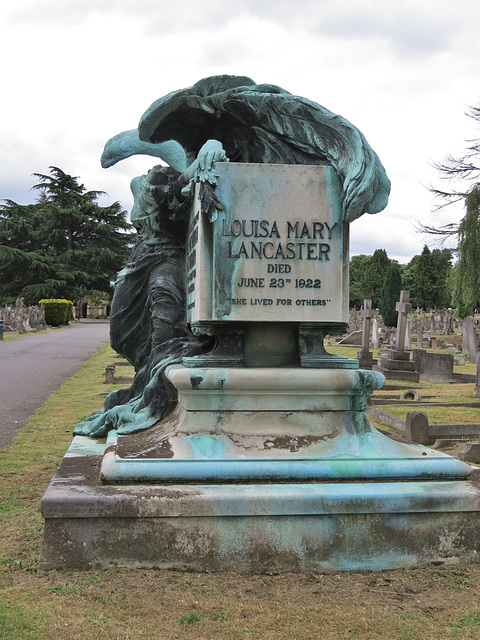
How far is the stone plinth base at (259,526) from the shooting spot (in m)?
2.82

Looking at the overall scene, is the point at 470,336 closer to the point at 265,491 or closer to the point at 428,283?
the point at 265,491

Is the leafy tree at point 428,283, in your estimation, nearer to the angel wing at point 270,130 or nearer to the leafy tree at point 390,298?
the leafy tree at point 390,298

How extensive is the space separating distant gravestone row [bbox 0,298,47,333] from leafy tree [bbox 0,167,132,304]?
14026 mm

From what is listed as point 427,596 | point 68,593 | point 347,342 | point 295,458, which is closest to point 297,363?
point 295,458

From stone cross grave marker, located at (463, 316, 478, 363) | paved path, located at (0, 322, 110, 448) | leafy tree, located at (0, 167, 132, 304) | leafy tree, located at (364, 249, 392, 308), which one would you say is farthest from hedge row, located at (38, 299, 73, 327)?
leafy tree, located at (364, 249, 392, 308)

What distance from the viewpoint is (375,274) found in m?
76.5

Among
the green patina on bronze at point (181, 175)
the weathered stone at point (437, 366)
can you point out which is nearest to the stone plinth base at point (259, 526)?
the green patina on bronze at point (181, 175)

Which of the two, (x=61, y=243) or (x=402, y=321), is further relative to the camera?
(x=61, y=243)

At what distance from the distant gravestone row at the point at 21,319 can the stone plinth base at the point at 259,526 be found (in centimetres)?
3250

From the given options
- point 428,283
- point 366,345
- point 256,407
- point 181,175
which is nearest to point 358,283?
point 428,283

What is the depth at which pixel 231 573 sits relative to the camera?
2.85 meters

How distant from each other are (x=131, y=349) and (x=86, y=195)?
55875mm

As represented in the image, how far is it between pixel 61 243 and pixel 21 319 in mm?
24760

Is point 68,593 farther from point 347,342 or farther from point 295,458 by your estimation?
point 347,342
